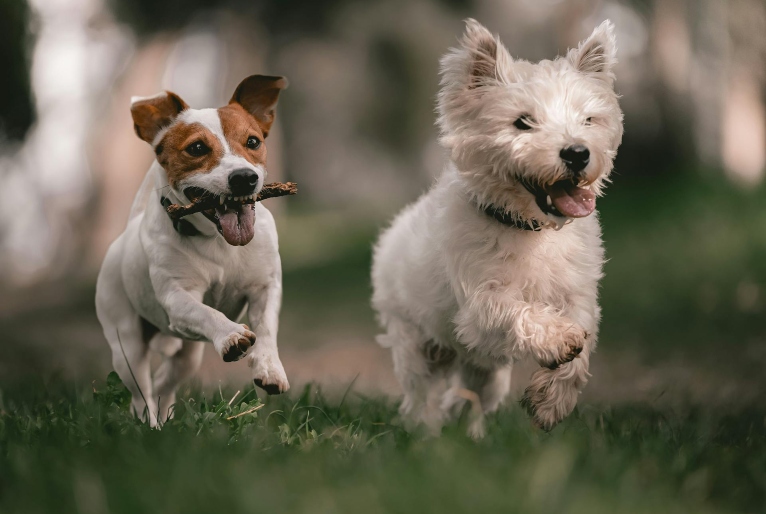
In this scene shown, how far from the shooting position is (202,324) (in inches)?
150

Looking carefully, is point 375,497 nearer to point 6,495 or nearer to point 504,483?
point 504,483

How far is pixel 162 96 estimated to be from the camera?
411 cm

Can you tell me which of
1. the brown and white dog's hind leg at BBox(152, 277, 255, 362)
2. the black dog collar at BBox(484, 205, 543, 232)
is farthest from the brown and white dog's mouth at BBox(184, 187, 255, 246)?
the black dog collar at BBox(484, 205, 543, 232)

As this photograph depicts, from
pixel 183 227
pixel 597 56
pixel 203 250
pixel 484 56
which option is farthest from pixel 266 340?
pixel 597 56

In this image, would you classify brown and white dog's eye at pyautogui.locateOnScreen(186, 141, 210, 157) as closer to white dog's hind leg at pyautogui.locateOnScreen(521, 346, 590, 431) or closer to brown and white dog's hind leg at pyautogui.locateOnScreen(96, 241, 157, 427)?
brown and white dog's hind leg at pyautogui.locateOnScreen(96, 241, 157, 427)

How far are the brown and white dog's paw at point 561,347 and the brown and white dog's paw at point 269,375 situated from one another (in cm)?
108

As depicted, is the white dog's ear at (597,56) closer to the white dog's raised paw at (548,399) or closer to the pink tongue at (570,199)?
the pink tongue at (570,199)

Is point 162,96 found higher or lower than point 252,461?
higher

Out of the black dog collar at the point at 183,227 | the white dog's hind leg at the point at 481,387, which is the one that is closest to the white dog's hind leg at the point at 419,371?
the white dog's hind leg at the point at 481,387

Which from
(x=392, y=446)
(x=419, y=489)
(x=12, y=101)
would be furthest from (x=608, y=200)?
(x=419, y=489)

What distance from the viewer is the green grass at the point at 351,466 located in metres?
2.60

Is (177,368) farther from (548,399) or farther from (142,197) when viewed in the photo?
(548,399)

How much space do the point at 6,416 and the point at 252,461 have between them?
65.0 inches

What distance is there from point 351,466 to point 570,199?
5.08ft
